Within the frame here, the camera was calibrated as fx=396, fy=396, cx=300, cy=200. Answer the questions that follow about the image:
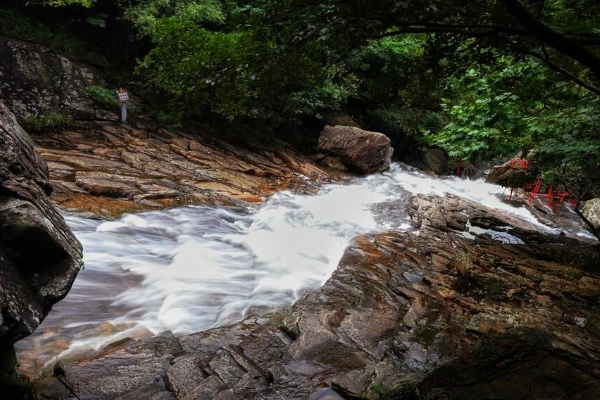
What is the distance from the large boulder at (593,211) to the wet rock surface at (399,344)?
15.5ft

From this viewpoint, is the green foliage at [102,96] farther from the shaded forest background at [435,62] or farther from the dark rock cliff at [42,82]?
the dark rock cliff at [42,82]

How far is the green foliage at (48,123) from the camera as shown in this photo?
425 inches

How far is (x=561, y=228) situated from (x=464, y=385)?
12279 millimetres

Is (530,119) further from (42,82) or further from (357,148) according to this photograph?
(42,82)

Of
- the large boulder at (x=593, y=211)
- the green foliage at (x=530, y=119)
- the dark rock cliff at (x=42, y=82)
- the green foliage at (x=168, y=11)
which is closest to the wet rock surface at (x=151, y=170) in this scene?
the dark rock cliff at (x=42, y=82)

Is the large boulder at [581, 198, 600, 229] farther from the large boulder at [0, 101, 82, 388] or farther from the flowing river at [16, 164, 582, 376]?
the large boulder at [0, 101, 82, 388]

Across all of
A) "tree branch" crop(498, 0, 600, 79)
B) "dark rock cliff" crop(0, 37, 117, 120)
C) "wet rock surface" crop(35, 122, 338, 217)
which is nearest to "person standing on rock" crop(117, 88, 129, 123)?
"wet rock surface" crop(35, 122, 338, 217)

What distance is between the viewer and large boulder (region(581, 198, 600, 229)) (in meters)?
Result: 11.8

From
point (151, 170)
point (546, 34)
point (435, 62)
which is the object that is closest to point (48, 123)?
point (151, 170)

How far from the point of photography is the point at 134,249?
7.12 meters

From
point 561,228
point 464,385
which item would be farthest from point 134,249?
point 561,228

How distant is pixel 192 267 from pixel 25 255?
396 centimetres

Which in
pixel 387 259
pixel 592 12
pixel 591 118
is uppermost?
pixel 592 12

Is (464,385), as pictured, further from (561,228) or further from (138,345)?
(561,228)
